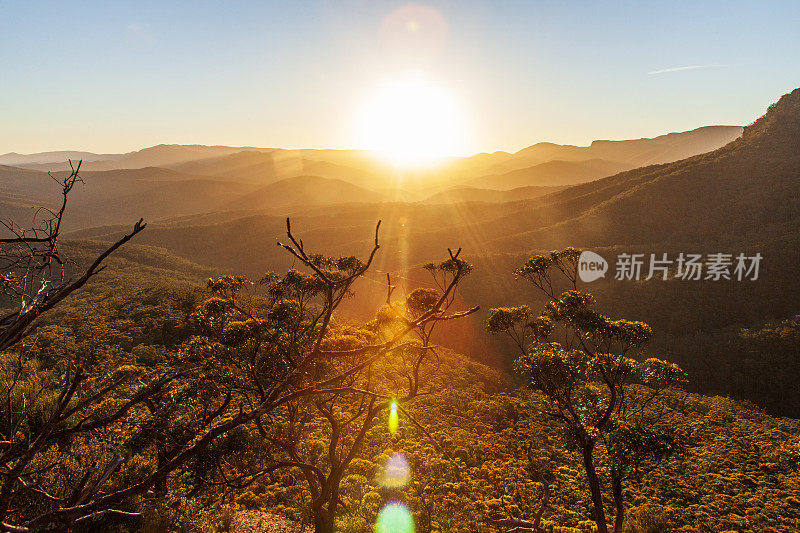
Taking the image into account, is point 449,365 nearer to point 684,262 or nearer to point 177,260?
point 684,262

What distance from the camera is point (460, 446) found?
565 inches

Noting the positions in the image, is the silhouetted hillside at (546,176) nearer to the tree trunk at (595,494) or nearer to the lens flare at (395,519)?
the lens flare at (395,519)

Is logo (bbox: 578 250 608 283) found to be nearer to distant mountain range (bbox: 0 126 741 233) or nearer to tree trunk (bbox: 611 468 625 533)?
tree trunk (bbox: 611 468 625 533)

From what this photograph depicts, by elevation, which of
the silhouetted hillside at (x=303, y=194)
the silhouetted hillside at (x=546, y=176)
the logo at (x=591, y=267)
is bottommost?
the logo at (x=591, y=267)

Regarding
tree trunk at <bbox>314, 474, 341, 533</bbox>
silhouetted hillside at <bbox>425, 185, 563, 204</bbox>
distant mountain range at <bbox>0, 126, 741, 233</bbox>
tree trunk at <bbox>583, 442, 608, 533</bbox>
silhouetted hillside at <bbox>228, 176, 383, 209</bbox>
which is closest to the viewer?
tree trunk at <bbox>314, 474, 341, 533</bbox>

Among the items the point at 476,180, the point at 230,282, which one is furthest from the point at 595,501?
the point at 476,180

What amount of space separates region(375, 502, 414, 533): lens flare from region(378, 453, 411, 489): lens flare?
42.9 inches

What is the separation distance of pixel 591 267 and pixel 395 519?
36.9 meters

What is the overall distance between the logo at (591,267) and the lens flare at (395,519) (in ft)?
112

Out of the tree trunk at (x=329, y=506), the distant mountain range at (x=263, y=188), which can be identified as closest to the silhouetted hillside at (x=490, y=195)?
the distant mountain range at (x=263, y=188)

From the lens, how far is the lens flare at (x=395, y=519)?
895 cm

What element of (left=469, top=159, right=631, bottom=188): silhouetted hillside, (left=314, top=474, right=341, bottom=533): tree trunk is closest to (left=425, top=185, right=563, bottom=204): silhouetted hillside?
(left=469, top=159, right=631, bottom=188): silhouetted hillside

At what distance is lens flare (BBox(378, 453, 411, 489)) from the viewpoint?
37.5ft

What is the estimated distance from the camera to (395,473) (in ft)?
39.5
